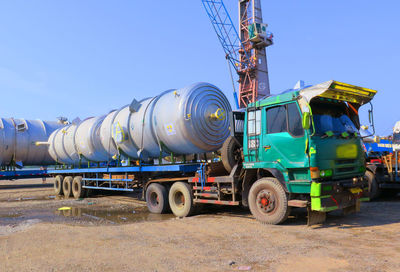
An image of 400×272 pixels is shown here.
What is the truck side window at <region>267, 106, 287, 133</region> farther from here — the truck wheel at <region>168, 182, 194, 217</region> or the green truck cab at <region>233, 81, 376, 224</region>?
the truck wheel at <region>168, 182, 194, 217</region>

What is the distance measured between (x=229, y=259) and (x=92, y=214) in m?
6.82

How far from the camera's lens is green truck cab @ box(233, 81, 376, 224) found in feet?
20.8

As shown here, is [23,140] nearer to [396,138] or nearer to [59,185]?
[59,185]

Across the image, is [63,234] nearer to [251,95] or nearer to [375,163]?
[375,163]

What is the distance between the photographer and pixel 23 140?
21.3 metres

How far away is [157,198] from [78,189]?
287 inches

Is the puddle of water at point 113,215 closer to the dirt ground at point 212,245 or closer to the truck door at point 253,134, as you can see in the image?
the dirt ground at point 212,245

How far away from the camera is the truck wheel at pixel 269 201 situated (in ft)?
21.8

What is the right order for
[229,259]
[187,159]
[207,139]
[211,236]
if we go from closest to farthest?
[229,259] < [211,236] < [207,139] < [187,159]

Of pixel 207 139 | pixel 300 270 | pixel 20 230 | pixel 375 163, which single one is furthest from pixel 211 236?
pixel 375 163

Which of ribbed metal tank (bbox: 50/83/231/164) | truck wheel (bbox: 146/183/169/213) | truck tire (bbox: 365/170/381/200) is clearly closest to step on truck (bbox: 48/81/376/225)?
ribbed metal tank (bbox: 50/83/231/164)

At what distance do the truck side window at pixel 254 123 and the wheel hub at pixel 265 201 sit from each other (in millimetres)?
1364

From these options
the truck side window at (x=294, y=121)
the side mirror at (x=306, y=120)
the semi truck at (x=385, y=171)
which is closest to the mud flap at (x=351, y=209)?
the truck side window at (x=294, y=121)

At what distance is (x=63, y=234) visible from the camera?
22.1ft
